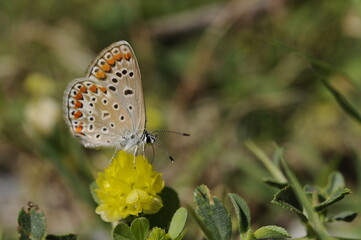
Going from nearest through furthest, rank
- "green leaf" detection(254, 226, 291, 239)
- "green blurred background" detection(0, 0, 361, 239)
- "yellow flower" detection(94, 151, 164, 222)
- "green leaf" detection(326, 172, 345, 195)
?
"green leaf" detection(254, 226, 291, 239), "yellow flower" detection(94, 151, 164, 222), "green leaf" detection(326, 172, 345, 195), "green blurred background" detection(0, 0, 361, 239)

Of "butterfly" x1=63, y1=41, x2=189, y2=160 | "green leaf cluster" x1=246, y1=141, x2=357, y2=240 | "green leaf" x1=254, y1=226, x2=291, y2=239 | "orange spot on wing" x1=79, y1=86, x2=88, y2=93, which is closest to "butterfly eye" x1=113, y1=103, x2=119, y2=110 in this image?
"butterfly" x1=63, y1=41, x2=189, y2=160

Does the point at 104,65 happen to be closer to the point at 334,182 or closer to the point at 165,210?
the point at 165,210

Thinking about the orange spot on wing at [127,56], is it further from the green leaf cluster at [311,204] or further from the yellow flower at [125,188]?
the green leaf cluster at [311,204]

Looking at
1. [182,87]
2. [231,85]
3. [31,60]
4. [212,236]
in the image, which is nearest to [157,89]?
[182,87]

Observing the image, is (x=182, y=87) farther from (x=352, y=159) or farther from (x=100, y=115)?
(x=100, y=115)

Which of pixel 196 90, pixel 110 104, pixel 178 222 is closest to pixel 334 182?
pixel 178 222

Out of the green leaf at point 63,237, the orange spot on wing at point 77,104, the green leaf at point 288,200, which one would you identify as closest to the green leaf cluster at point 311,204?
the green leaf at point 288,200

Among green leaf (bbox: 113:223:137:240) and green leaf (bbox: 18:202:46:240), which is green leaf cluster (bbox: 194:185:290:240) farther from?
green leaf (bbox: 18:202:46:240)
